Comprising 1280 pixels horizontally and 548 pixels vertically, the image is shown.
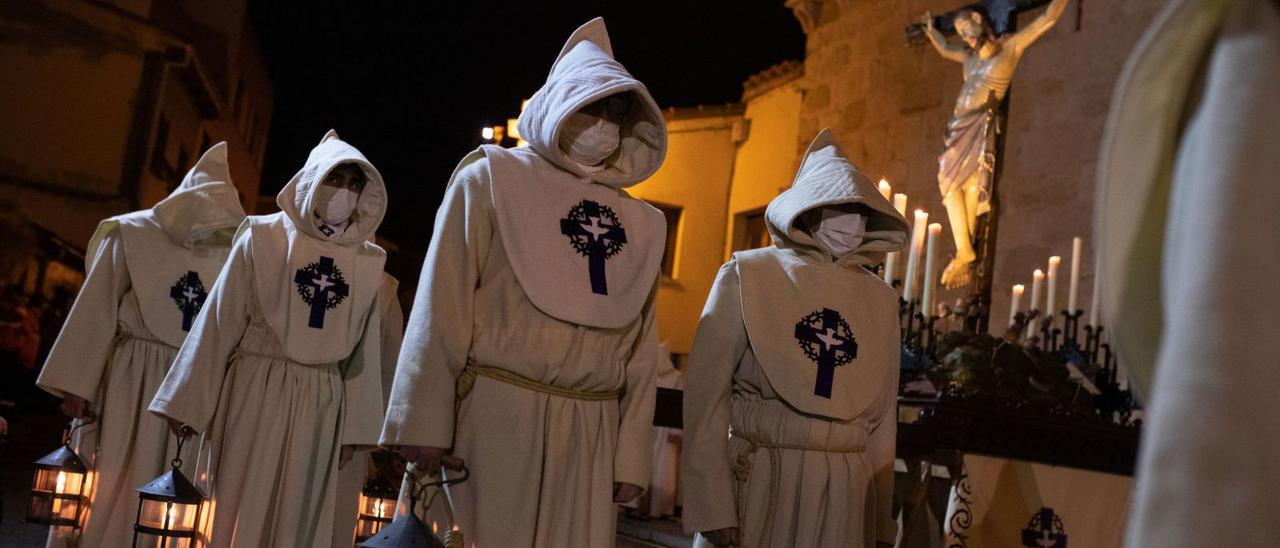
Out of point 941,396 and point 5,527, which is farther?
point 5,527

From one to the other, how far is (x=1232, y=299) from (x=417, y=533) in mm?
2304

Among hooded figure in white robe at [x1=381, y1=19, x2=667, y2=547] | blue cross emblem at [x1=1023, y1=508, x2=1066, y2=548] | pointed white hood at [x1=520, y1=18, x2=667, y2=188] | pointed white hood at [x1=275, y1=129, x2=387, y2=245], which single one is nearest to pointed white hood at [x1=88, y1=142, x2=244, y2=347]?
pointed white hood at [x1=275, y1=129, x2=387, y2=245]

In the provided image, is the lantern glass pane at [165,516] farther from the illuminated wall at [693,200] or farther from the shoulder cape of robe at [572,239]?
the illuminated wall at [693,200]

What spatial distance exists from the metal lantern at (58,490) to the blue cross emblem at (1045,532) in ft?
13.6

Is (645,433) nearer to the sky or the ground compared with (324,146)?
nearer to the ground

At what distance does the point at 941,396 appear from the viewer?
5.11 m

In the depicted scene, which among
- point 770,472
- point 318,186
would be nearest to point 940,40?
point 318,186

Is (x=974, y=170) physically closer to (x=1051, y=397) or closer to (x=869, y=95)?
(x=1051, y=397)

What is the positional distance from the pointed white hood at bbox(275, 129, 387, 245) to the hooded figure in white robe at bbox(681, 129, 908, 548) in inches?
87.2

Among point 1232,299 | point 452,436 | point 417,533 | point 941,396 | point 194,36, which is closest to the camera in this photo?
point 1232,299

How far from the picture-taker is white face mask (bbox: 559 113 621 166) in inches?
174

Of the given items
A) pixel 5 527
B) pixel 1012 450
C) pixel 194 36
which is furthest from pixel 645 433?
pixel 194 36

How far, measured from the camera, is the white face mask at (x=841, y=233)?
16.3 feet

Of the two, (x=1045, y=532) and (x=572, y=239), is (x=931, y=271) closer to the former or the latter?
(x=1045, y=532)
